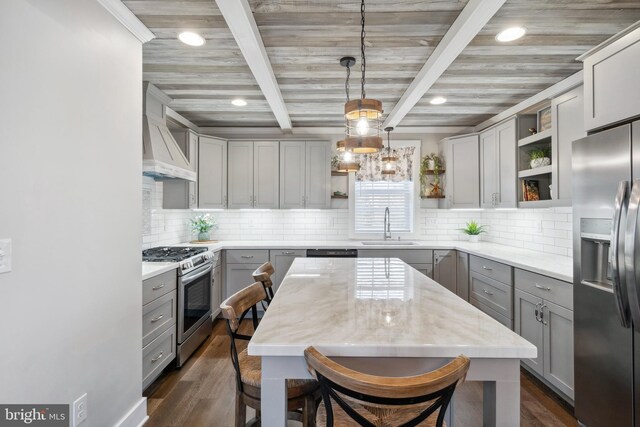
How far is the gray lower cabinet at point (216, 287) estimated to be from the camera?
367 centimetres

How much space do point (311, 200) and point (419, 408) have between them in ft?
11.0

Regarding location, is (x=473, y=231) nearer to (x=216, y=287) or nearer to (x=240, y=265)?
(x=240, y=265)

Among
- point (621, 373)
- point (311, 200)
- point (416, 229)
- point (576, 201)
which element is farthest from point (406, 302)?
point (416, 229)

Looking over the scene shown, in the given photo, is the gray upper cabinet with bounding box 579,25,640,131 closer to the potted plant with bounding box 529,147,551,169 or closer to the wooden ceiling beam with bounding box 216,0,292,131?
the potted plant with bounding box 529,147,551,169

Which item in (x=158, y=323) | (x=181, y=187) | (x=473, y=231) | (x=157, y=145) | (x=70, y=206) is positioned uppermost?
(x=157, y=145)

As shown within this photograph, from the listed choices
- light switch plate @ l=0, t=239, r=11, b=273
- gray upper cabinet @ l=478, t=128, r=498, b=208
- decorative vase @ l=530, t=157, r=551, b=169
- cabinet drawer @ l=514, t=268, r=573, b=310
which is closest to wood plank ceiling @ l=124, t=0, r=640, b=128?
gray upper cabinet @ l=478, t=128, r=498, b=208

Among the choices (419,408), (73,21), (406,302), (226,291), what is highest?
(73,21)

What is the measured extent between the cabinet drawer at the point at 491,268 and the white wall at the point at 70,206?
3002 mm

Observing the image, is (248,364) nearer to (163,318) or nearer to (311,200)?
(163,318)

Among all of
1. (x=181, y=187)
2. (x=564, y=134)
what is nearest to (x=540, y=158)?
(x=564, y=134)

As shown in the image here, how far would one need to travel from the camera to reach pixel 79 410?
152 centimetres

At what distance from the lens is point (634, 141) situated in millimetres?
1603

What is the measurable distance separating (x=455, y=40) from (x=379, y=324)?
6.24 feet

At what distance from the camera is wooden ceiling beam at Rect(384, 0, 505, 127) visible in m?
1.78
